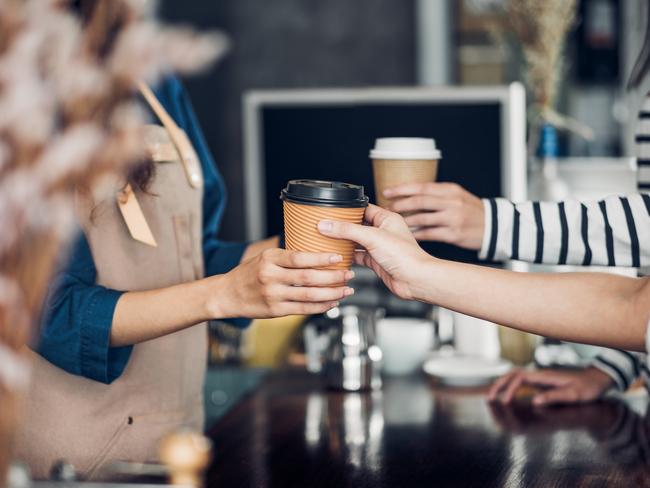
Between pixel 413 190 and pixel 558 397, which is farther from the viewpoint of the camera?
pixel 558 397

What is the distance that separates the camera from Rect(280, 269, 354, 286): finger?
1077 millimetres

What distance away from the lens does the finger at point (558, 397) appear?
158 centimetres

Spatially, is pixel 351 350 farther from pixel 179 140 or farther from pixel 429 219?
pixel 179 140

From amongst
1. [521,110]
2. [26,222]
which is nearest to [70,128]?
[26,222]

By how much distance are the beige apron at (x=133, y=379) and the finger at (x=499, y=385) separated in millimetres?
539

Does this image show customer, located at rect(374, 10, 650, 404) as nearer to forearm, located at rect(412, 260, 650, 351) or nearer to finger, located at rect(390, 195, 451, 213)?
finger, located at rect(390, 195, 451, 213)

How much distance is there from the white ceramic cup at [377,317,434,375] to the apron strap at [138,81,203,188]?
0.55 metres

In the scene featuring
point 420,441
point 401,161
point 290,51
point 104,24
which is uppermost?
point 290,51

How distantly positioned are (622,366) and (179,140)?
2.89 ft

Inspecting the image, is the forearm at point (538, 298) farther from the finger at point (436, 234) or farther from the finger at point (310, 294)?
the finger at point (436, 234)

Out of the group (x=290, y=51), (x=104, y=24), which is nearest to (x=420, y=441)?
(x=104, y=24)

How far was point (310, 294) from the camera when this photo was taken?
1091 millimetres

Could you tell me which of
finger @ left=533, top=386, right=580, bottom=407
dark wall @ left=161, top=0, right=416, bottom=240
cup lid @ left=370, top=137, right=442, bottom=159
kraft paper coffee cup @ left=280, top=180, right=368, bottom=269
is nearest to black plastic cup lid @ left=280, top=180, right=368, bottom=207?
kraft paper coffee cup @ left=280, top=180, right=368, bottom=269

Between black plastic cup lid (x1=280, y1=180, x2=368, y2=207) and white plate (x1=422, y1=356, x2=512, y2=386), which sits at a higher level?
black plastic cup lid (x1=280, y1=180, x2=368, y2=207)
